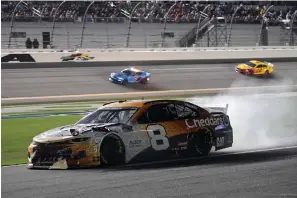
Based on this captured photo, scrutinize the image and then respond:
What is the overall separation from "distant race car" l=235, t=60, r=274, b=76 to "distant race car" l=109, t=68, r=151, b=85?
4.89 metres

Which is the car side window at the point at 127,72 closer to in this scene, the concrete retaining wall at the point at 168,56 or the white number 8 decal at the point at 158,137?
the concrete retaining wall at the point at 168,56

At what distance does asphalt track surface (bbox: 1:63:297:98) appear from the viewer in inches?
1119

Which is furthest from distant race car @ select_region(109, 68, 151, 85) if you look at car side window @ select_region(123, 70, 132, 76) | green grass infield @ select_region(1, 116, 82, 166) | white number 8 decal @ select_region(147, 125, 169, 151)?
white number 8 decal @ select_region(147, 125, 169, 151)

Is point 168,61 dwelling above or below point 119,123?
below

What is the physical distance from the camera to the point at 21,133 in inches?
666

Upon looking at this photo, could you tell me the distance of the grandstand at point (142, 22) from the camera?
1447 inches

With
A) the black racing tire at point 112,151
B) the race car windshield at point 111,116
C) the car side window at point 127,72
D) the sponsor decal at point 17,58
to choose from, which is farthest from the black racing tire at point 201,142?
the sponsor decal at point 17,58

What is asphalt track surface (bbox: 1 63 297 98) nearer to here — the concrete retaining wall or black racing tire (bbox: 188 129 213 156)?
the concrete retaining wall

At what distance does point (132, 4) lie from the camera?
41312 millimetres

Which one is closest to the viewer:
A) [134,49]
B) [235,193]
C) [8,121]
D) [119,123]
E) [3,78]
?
[235,193]

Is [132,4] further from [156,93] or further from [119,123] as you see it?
[119,123]

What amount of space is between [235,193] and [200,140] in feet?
12.2

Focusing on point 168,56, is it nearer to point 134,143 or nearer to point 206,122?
point 206,122

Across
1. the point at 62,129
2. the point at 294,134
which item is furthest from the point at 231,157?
the point at 294,134
